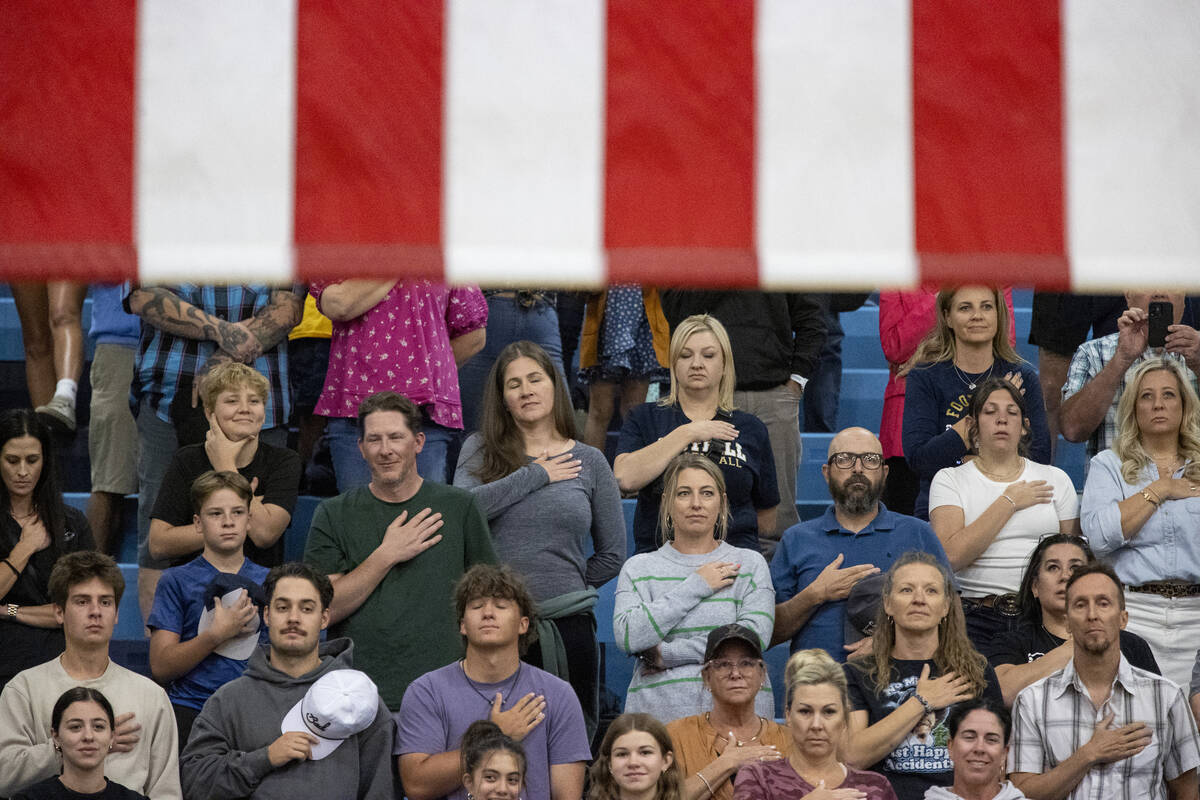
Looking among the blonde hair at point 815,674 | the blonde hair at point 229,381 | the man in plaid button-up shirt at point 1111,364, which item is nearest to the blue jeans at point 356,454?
the blonde hair at point 229,381

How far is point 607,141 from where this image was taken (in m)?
1.20

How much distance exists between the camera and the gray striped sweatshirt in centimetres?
443

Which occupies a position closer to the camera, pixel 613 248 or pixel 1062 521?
pixel 613 248

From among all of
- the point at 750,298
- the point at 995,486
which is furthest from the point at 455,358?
the point at 995,486

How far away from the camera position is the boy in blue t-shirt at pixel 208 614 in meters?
4.45

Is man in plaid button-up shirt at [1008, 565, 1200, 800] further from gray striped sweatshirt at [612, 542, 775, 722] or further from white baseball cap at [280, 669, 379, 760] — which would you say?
white baseball cap at [280, 669, 379, 760]

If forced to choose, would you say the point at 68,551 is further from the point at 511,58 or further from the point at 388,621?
the point at 511,58

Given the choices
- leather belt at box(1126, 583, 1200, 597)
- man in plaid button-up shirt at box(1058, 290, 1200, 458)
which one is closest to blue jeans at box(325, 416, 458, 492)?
man in plaid button-up shirt at box(1058, 290, 1200, 458)

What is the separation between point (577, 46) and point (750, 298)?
4436 mm

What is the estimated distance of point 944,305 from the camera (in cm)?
540

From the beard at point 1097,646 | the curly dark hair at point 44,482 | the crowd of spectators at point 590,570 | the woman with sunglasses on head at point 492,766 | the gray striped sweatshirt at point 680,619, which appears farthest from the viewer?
the curly dark hair at point 44,482

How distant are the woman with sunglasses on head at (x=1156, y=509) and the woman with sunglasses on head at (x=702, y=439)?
1077mm

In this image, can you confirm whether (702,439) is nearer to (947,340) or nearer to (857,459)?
(857,459)

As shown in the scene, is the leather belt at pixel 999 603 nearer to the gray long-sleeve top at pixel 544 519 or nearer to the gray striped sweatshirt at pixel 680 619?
the gray striped sweatshirt at pixel 680 619
